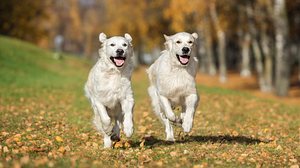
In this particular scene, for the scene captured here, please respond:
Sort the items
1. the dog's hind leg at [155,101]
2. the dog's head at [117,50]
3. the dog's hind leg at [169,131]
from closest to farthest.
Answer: the dog's head at [117,50], the dog's hind leg at [169,131], the dog's hind leg at [155,101]

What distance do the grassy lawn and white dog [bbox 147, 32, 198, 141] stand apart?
69 centimetres

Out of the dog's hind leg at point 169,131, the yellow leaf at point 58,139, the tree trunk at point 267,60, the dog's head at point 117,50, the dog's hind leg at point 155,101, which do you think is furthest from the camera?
the tree trunk at point 267,60

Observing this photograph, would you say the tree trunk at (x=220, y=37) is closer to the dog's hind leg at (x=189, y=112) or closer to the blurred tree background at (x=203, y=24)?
the blurred tree background at (x=203, y=24)

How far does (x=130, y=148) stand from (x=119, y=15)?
215ft

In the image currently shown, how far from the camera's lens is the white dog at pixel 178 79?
11.1 metres

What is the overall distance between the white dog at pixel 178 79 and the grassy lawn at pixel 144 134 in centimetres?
69

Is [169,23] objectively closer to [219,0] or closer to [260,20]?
[219,0]

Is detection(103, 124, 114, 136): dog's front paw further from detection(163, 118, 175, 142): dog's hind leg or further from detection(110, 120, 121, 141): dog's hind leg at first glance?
detection(163, 118, 175, 142): dog's hind leg

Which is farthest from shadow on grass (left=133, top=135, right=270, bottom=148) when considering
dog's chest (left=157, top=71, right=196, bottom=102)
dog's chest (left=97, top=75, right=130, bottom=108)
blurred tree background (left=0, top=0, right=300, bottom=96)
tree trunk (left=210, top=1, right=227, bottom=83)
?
tree trunk (left=210, top=1, right=227, bottom=83)

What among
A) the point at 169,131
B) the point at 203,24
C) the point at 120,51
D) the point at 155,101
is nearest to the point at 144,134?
the point at 155,101

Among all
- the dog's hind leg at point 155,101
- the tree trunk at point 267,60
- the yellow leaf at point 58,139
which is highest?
the tree trunk at point 267,60

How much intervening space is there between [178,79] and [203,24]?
46.6 meters

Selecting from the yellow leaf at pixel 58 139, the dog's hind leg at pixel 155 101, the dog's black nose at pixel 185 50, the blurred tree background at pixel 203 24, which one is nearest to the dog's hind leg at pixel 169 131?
the dog's hind leg at pixel 155 101

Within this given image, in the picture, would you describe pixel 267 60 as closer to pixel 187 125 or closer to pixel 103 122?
pixel 187 125
